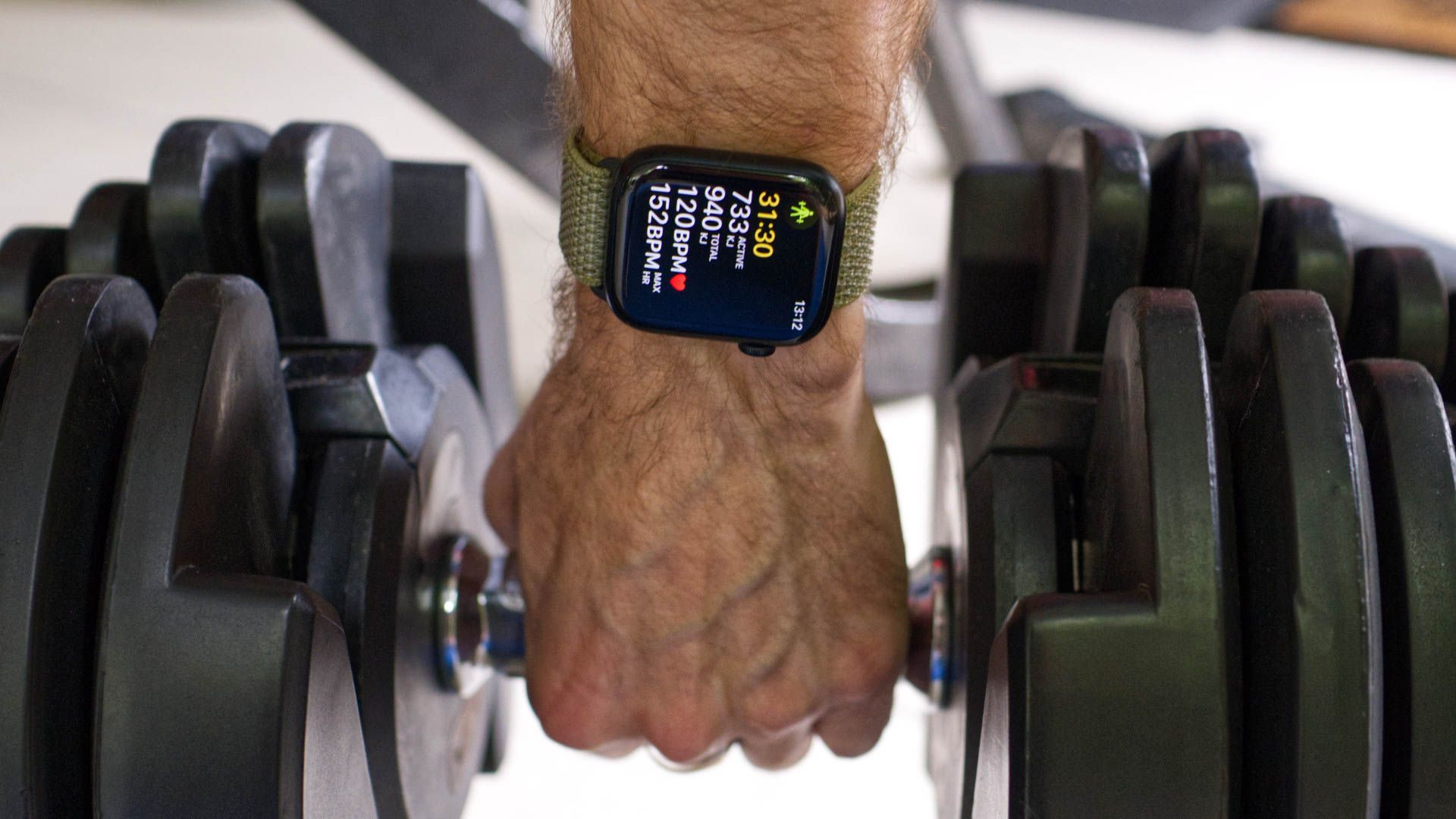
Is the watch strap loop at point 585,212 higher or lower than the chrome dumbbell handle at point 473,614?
higher

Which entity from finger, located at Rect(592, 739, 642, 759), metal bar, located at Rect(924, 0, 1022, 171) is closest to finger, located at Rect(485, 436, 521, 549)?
finger, located at Rect(592, 739, 642, 759)

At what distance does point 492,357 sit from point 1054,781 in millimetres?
561

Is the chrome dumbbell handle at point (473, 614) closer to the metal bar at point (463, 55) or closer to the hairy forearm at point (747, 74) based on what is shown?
the hairy forearm at point (747, 74)

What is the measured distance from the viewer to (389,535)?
696 mm


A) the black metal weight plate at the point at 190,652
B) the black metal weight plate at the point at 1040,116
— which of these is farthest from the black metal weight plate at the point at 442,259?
the black metal weight plate at the point at 1040,116

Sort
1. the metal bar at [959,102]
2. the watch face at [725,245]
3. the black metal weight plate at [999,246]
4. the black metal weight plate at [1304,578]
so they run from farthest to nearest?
1. the metal bar at [959,102]
2. the black metal weight plate at [999,246]
3. the watch face at [725,245]
4. the black metal weight plate at [1304,578]

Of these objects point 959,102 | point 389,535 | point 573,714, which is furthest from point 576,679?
point 959,102

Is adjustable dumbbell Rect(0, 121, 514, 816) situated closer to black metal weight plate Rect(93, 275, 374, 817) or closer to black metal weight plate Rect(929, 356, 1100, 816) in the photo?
black metal weight plate Rect(93, 275, 374, 817)

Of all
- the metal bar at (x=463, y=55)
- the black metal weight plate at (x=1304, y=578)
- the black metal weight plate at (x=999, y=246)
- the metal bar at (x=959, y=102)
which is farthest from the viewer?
the metal bar at (x=959, y=102)

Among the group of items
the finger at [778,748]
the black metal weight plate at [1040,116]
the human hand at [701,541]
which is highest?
the black metal weight plate at [1040,116]

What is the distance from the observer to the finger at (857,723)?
764 mm

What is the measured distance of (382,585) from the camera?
688mm

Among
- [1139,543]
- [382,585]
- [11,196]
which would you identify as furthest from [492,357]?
[11,196]

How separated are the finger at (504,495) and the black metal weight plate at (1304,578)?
401 mm
